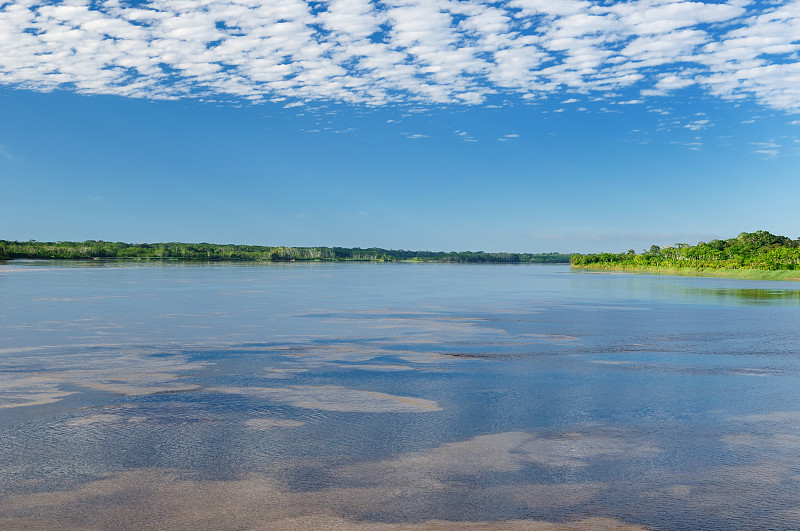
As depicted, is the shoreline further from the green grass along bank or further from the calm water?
the calm water

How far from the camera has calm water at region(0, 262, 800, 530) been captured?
7312mm

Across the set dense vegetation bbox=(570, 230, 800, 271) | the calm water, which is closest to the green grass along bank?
dense vegetation bbox=(570, 230, 800, 271)

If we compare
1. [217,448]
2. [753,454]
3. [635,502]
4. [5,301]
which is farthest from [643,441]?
[5,301]

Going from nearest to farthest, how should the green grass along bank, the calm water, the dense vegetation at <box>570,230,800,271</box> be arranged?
the calm water, the green grass along bank, the dense vegetation at <box>570,230,800,271</box>

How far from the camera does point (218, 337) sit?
2302cm

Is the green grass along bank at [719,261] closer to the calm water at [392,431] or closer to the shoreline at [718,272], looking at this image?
the shoreline at [718,272]

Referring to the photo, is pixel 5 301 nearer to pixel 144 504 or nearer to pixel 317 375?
pixel 317 375

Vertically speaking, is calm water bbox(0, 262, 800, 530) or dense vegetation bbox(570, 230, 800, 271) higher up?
dense vegetation bbox(570, 230, 800, 271)

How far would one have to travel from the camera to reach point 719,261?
133 meters

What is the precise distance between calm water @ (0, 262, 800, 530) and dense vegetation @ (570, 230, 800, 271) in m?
107

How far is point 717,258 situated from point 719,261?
8462 mm

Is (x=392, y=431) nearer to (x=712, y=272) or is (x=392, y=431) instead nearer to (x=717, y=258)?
(x=712, y=272)

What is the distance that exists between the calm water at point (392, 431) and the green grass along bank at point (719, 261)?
9848 cm

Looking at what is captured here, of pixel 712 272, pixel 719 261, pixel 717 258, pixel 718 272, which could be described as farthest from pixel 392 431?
pixel 717 258
